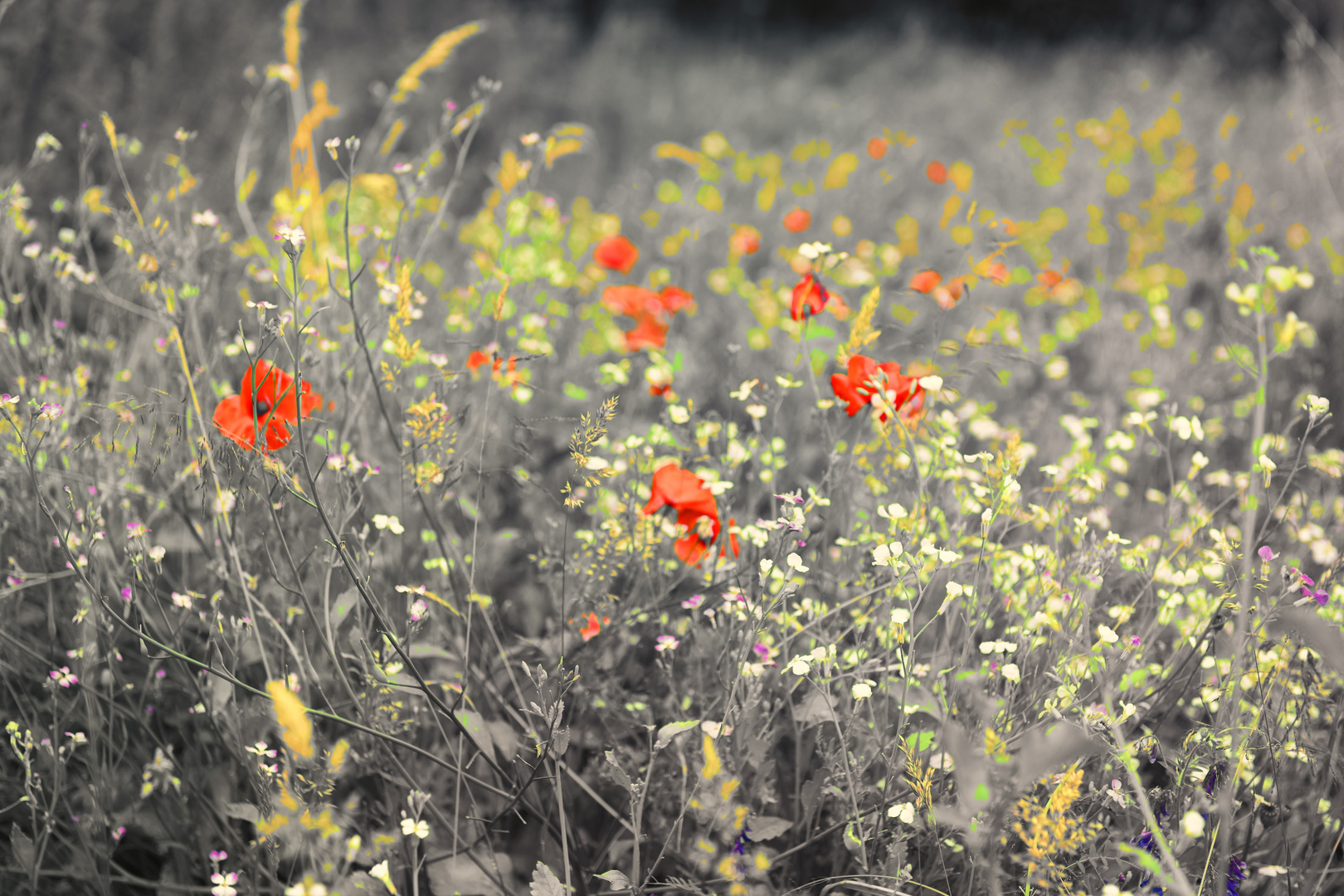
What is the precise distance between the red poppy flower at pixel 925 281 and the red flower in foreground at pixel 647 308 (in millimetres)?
535

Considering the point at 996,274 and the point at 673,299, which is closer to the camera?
the point at 996,274

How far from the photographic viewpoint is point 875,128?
4996mm

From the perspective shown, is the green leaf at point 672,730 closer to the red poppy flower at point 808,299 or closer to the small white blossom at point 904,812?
the small white blossom at point 904,812

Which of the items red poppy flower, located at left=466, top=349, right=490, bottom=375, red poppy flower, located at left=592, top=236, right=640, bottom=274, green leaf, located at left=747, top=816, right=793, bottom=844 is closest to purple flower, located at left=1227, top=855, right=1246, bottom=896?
green leaf, located at left=747, top=816, right=793, bottom=844

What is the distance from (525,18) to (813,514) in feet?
18.3

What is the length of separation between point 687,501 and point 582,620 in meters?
0.29

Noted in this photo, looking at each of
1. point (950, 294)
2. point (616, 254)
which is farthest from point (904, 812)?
point (616, 254)

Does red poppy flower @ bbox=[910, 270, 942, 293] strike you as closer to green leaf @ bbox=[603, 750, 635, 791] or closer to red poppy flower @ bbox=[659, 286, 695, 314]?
red poppy flower @ bbox=[659, 286, 695, 314]

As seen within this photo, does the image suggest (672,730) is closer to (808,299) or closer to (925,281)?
(808,299)

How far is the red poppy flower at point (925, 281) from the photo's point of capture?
1855 millimetres

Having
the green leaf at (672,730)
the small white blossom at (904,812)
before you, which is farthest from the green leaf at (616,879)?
the small white blossom at (904,812)

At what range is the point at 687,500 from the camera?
3.94 ft

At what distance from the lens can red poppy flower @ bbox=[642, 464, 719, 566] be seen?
3.96ft

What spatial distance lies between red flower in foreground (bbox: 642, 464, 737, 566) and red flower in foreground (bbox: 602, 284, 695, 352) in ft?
2.28
